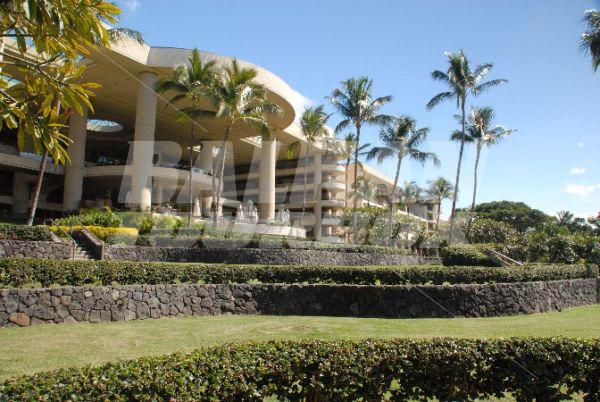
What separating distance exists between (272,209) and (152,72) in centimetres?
1857

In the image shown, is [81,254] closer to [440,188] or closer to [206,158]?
[206,158]

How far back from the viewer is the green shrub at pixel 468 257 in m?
23.8

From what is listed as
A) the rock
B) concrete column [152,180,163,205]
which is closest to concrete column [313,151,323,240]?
concrete column [152,180,163,205]

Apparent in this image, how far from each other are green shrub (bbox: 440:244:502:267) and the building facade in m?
16.6

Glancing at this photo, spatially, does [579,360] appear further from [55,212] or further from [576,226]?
[576,226]

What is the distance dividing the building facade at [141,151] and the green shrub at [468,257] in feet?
54.6

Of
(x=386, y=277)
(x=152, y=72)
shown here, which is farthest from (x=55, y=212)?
(x=386, y=277)

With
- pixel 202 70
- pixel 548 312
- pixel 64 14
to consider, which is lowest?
pixel 548 312

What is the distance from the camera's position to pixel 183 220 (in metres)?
31.1

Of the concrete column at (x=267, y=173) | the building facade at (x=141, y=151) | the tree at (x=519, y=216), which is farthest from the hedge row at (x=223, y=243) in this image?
the tree at (x=519, y=216)

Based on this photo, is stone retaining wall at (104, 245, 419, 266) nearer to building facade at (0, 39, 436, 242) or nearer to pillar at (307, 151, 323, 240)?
building facade at (0, 39, 436, 242)

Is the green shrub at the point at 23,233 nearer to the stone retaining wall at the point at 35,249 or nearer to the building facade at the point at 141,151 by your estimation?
the stone retaining wall at the point at 35,249

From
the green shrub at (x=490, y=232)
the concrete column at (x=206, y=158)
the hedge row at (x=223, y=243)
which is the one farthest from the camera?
the green shrub at (x=490, y=232)

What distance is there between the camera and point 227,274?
48.4 feet
